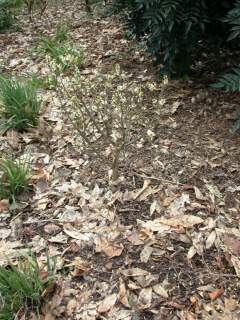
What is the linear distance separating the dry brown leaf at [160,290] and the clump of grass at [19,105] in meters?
1.81

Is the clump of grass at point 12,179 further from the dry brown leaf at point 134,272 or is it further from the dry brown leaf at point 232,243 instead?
the dry brown leaf at point 232,243

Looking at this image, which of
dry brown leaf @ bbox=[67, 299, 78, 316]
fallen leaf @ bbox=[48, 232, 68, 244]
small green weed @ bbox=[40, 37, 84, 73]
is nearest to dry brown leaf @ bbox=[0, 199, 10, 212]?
fallen leaf @ bbox=[48, 232, 68, 244]

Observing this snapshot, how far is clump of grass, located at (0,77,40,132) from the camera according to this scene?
12.1 ft

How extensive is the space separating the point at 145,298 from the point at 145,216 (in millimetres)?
604

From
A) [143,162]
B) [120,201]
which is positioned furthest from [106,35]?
[120,201]

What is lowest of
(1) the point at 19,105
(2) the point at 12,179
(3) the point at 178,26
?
(2) the point at 12,179

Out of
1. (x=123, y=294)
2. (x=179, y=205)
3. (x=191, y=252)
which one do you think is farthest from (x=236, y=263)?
(x=123, y=294)

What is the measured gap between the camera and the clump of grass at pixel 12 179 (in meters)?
3.09

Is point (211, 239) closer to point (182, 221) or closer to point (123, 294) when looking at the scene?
point (182, 221)

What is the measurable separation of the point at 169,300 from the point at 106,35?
3628 millimetres

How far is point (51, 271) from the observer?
8.25ft

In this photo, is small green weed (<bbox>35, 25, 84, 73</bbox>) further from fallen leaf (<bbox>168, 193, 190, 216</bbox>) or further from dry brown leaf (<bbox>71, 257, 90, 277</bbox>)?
dry brown leaf (<bbox>71, 257, 90, 277</bbox>)

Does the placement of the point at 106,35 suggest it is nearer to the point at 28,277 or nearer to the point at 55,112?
the point at 55,112

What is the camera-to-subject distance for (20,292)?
2.39 metres
